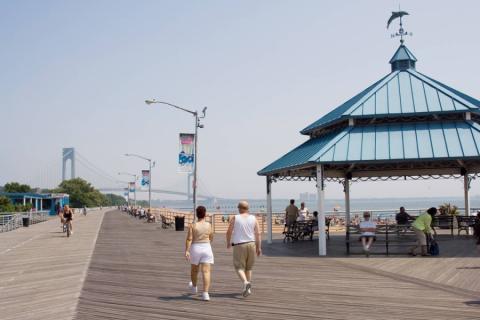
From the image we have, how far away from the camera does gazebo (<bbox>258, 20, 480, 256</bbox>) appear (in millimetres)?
16609

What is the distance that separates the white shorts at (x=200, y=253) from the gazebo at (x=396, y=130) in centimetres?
804

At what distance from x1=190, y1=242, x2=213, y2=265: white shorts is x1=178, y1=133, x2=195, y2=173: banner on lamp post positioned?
16300mm

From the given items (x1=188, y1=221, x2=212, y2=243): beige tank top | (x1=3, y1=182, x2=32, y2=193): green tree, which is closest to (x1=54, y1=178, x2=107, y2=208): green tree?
(x1=3, y1=182, x2=32, y2=193): green tree

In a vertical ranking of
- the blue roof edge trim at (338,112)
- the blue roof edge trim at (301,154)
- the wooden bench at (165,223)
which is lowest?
the wooden bench at (165,223)

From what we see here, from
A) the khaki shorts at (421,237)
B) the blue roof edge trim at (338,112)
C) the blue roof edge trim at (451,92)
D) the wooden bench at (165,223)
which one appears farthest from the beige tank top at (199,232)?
the wooden bench at (165,223)

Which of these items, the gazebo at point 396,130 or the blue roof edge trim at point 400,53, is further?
the blue roof edge trim at point 400,53

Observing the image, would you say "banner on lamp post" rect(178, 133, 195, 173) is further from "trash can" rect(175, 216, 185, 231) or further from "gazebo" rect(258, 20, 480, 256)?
"trash can" rect(175, 216, 185, 231)

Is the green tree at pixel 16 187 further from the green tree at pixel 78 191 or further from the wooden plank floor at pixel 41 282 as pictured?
the wooden plank floor at pixel 41 282

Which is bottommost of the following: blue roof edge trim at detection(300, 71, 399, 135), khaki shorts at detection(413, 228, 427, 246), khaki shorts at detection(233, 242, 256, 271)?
khaki shorts at detection(413, 228, 427, 246)

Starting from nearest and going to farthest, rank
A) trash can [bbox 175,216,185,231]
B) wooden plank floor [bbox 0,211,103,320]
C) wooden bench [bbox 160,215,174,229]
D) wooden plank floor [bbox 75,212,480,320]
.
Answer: wooden plank floor [bbox 75,212,480,320] < wooden plank floor [bbox 0,211,103,320] < trash can [bbox 175,216,185,231] < wooden bench [bbox 160,215,174,229]

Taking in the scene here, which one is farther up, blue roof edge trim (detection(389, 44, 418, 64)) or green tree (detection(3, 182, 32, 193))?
blue roof edge trim (detection(389, 44, 418, 64))

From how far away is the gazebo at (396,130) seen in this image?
54.5 feet

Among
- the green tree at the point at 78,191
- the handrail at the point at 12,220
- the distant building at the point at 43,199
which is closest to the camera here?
the handrail at the point at 12,220

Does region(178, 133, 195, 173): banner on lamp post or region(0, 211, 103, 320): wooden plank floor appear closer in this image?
region(0, 211, 103, 320): wooden plank floor
